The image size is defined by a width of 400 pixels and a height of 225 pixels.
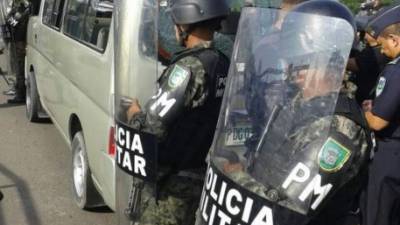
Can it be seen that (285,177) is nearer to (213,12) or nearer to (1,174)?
(213,12)

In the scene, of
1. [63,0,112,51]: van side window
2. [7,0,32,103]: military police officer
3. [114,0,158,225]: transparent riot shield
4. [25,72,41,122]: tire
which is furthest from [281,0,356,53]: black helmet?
[7,0,32,103]: military police officer

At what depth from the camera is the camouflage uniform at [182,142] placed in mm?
2439

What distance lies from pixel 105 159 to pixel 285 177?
6.75 ft

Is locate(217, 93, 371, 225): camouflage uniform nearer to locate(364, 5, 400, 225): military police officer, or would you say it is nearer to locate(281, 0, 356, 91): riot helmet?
locate(281, 0, 356, 91): riot helmet

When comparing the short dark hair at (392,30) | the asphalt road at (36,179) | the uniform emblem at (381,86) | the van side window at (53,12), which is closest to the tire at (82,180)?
the asphalt road at (36,179)

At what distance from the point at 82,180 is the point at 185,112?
6.81 ft

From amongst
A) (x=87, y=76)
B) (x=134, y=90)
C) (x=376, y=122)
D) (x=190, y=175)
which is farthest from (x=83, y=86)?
(x=376, y=122)

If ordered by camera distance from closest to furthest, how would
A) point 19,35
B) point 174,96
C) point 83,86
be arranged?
point 174,96, point 83,86, point 19,35

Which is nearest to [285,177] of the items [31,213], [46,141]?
[31,213]

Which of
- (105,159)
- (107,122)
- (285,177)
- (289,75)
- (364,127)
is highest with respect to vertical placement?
(289,75)

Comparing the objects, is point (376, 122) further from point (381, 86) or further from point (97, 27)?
point (97, 27)

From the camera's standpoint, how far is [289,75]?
1740 mm

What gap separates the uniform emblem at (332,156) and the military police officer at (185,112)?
2.87 ft

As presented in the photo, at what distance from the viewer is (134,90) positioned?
103 inches
